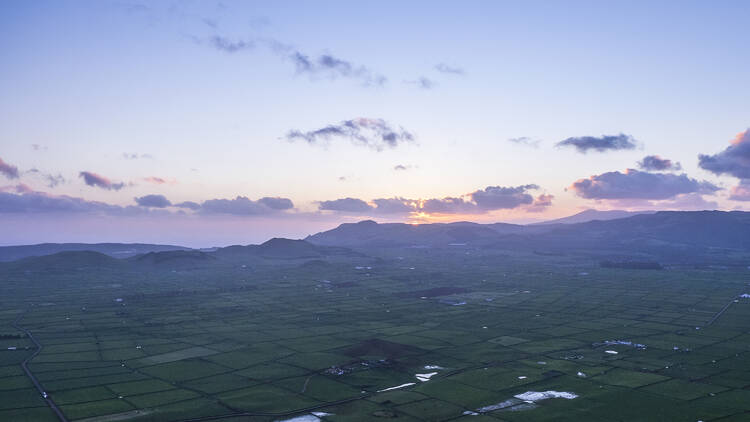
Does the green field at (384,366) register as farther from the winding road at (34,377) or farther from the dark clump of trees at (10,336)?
the dark clump of trees at (10,336)

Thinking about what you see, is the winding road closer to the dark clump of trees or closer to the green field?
the green field

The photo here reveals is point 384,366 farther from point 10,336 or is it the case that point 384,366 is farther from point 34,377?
point 10,336

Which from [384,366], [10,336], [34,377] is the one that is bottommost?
[384,366]

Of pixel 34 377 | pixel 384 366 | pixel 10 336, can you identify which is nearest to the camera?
pixel 34 377

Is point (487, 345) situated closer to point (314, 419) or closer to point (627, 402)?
point (627, 402)

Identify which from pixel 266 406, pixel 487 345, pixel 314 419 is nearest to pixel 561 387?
pixel 487 345

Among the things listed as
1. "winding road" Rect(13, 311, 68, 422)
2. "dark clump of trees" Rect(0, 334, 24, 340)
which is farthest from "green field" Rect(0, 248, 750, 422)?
"dark clump of trees" Rect(0, 334, 24, 340)

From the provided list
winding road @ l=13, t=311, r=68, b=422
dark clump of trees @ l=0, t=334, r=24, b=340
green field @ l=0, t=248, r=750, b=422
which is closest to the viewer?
winding road @ l=13, t=311, r=68, b=422

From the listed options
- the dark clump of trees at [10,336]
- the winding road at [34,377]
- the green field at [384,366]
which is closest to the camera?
the winding road at [34,377]

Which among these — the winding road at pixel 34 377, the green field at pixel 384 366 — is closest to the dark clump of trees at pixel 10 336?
the winding road at pixel 34 377

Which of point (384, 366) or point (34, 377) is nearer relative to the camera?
point (34, 377)

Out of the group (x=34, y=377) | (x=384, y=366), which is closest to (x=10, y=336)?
(x=34, y=377)
